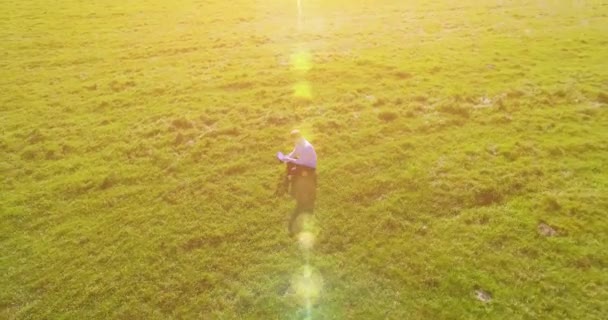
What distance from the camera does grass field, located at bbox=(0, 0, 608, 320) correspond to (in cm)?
1430

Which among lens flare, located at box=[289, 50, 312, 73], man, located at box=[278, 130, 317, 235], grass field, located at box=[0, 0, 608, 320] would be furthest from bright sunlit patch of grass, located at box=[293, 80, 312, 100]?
man, located at box=[278, 130, 317, 235]

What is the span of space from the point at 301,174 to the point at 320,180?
1.08m

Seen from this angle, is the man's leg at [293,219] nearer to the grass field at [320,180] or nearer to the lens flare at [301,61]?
the grass field at [320,180]

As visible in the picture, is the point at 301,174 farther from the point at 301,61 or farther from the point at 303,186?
the point at 301,61

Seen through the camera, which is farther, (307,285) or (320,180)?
(320,180)

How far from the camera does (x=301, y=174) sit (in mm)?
19094

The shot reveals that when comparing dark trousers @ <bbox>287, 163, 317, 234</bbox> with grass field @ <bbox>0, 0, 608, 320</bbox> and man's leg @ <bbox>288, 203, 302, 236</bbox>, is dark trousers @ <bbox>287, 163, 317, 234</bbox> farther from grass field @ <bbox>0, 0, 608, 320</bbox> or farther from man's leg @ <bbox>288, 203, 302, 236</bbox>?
grass field @ <bbox>0, 0, 608, 320</bbox>

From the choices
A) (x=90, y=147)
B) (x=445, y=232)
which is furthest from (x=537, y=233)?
(x=90, y=147)

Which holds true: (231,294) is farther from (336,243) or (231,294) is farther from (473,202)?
(473,202)

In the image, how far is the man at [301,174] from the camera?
58.6ft

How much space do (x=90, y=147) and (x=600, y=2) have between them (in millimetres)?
63240

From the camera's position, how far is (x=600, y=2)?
176ft

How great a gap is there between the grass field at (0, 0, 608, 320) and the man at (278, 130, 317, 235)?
575 mm

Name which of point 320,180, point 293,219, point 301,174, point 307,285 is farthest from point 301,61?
point 307,285
